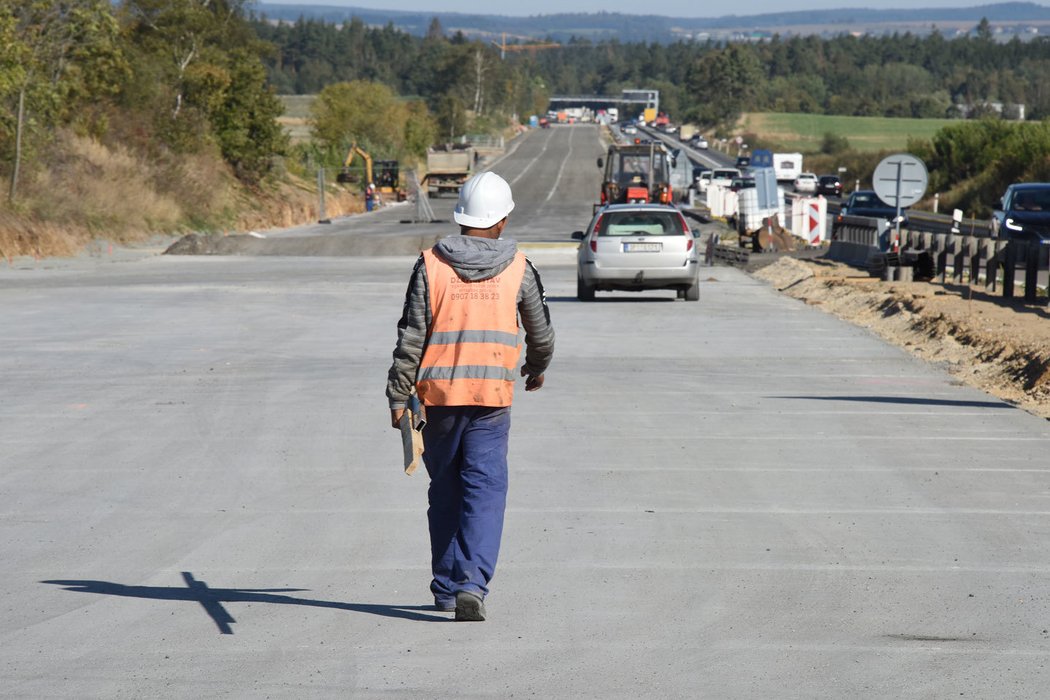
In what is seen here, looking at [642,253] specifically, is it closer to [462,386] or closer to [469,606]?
[462,386]

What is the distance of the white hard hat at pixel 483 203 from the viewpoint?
633cm

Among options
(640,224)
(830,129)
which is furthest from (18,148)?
(830,129)

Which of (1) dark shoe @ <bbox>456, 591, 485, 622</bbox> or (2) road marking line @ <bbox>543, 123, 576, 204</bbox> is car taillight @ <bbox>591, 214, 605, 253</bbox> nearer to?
(1) dark shoe @ <bbox>456, 591, 485, 622</bbox>

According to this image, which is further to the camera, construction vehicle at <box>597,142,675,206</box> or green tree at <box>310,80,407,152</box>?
green tree at <box>310,80,407,152</box>

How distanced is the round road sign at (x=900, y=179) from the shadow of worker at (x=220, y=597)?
1884cm

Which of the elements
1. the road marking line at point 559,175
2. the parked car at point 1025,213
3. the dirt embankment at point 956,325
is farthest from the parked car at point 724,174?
the dirt embankment at point 956,325

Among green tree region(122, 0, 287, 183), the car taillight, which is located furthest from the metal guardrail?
green tree region(122, 0, 287, 183)

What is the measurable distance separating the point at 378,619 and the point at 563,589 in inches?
35.3

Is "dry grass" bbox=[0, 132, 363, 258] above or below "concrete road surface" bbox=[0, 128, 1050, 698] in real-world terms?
below

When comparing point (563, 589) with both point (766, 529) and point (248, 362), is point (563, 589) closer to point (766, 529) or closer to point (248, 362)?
point (766, 529)

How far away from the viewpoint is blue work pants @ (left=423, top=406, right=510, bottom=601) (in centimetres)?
614

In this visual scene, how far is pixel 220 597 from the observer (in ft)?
21.5

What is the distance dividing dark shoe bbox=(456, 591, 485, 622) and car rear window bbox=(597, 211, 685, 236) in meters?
17.8

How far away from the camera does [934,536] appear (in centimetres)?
782
